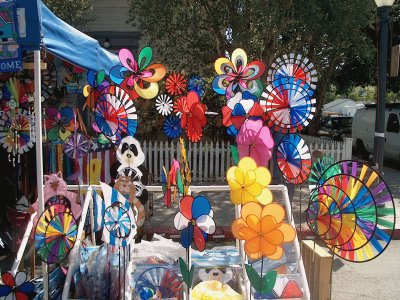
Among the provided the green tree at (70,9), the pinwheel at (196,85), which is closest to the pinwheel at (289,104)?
the pinwheel at (196,85)

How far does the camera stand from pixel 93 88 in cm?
372

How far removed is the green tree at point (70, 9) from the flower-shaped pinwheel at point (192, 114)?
7895 millimetres

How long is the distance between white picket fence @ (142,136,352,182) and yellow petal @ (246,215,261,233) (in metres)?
6.75

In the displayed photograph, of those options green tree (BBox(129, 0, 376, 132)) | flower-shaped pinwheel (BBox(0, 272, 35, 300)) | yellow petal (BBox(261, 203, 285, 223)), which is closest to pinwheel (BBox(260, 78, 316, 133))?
yellow petal (BBox(261, 203, 285, 223))

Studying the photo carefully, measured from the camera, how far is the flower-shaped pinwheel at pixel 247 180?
2758 mm

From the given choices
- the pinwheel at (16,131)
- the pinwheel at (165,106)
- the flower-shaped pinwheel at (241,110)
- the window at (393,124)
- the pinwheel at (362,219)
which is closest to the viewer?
the pinwheel at (362,219)

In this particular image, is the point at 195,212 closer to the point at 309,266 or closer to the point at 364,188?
the point at 364,188

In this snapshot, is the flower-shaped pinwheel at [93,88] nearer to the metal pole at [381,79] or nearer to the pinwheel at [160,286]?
the pinwheel at [160,286]

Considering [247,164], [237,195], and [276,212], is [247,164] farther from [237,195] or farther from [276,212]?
[276,212]

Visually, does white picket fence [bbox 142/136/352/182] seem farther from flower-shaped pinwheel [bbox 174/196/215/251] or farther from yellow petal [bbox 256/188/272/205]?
flower-shaped pinwheel [bbox 174/196/215/251]

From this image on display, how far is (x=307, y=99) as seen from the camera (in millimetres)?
3271

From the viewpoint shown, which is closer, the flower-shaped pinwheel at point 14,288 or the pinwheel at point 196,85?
the flower-shaped pinwheel at point 14,288

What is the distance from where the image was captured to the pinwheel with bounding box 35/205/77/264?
2912mm

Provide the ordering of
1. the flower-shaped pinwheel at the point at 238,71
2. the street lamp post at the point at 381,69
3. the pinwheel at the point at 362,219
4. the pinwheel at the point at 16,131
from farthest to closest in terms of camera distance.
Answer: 1. the street lamp post at the point at 381,69
2. the pinwheel at the point at 16,131
3. the flower-shaped pinwheel at the point at 238,71
4. the pinwheel at the point at 362,219
